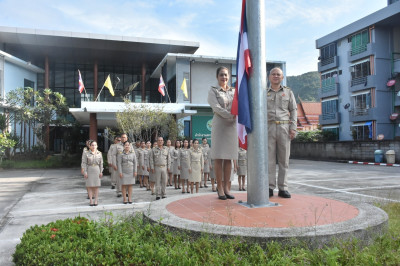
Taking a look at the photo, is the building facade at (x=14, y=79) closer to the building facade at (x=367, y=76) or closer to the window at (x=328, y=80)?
the building facade at (x=367, y=76)

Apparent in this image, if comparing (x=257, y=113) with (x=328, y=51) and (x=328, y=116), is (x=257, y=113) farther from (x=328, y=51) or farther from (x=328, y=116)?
(x=328, y=51)

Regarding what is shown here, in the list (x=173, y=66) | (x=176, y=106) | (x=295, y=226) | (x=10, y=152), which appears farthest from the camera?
(x=173, y=66)

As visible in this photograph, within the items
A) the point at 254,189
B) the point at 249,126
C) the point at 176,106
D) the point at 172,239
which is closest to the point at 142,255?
the point at 172,239

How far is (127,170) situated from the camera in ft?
25.0

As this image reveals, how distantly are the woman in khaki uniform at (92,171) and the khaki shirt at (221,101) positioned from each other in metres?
4.06

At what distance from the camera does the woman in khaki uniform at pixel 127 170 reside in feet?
24.8

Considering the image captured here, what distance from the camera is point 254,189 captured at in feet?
13.1

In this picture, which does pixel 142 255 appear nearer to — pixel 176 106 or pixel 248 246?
pixel 248 246

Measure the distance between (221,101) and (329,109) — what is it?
89.0ft

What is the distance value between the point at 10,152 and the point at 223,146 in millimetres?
21340

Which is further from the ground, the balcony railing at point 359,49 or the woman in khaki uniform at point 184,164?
the balcony railing at point 359,49

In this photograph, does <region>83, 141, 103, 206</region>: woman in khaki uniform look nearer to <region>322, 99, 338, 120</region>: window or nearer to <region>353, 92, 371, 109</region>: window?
<region>353, 92, 371, 109</region>: window

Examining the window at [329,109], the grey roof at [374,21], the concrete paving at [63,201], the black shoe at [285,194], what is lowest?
the concrete paving at [63,201]

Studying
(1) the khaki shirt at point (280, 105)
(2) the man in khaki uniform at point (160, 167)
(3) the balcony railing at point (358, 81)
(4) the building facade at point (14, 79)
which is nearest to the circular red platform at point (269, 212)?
(1) the khaki shirt at point (280, 105)
